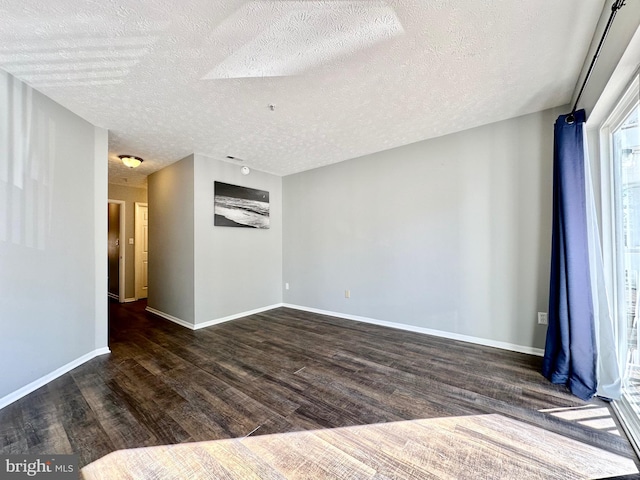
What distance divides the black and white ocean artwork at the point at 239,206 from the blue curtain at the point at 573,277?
3.92 meters

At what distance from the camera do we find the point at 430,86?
2162 mm

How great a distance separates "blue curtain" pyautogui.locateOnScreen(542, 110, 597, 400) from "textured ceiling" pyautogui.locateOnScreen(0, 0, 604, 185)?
Result: 0.56 metres

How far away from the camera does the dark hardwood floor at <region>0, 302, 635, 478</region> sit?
160 centimetres

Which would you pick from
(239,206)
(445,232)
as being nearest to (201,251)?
(239,206)

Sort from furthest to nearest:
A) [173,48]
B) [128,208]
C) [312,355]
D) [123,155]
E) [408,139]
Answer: [128,208] < [123,155] < [408,139] < [312,355] < [173,48]

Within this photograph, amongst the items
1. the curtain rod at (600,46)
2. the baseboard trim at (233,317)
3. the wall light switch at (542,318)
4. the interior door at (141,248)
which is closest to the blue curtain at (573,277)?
the curtain rod at (600,46)

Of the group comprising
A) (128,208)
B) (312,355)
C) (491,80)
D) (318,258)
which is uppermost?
(491,80)

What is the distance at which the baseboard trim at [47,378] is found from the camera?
1884mm

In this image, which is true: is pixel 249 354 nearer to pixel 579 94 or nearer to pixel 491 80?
pixel 491 80

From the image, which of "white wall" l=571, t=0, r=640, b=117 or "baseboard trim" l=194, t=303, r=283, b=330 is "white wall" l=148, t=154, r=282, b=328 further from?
"white wall" l=571, t=0, r=640, b=117

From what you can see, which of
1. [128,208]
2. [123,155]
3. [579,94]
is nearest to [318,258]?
[123,155]

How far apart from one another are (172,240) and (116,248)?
2.73 metres

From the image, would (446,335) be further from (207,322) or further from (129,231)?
(129,231)

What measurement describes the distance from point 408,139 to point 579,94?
158cm
